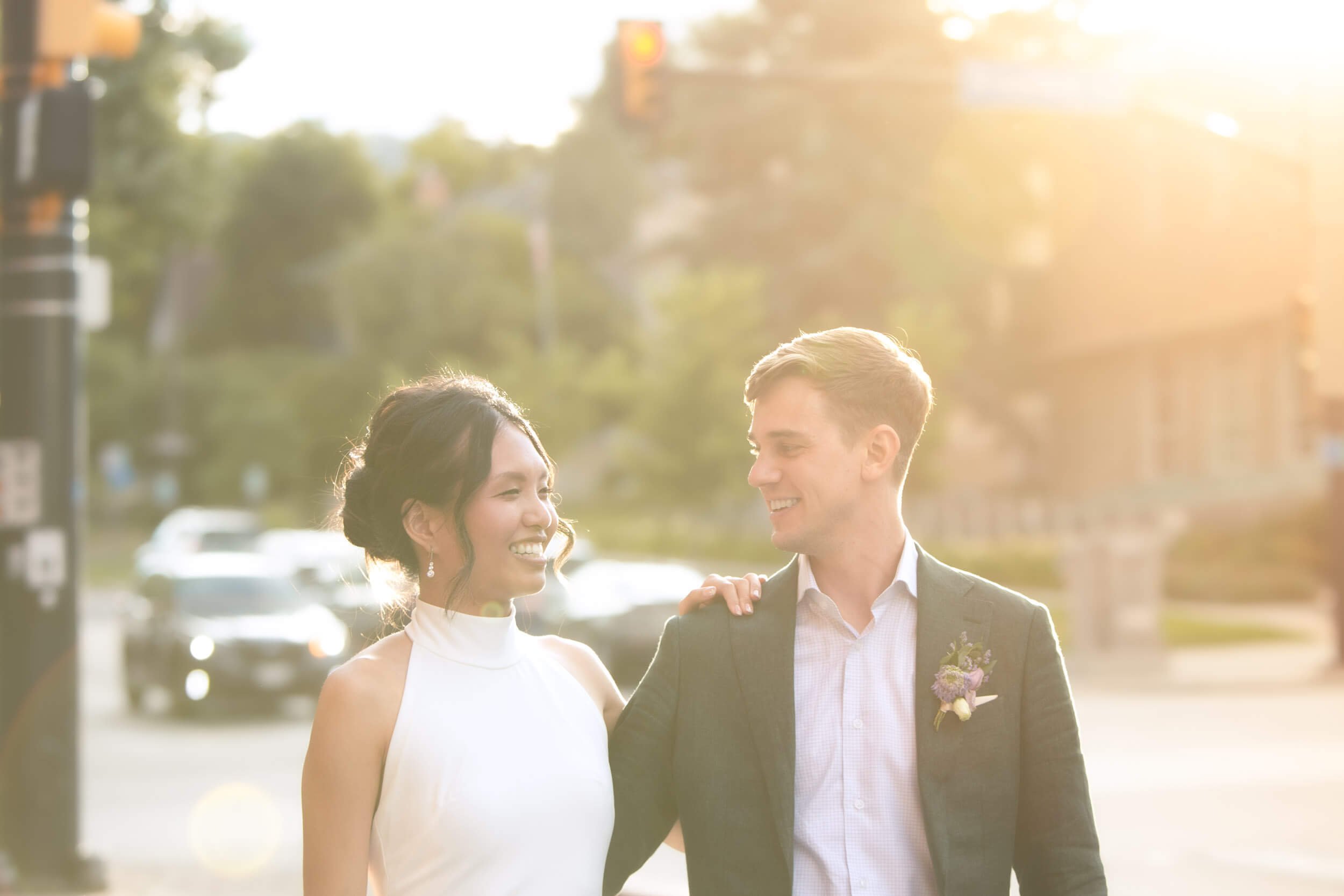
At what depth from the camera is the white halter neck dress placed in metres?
3.46

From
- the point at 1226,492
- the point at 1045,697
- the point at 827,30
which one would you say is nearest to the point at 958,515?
the point at 1226,492

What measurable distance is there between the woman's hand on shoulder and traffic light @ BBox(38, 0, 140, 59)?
605cm

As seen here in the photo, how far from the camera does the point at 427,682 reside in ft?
11.8

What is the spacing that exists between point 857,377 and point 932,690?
66 cm

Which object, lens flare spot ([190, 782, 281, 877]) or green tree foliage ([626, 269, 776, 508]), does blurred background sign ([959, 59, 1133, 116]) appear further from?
green tree foliage ([626, 269, 776, 508])

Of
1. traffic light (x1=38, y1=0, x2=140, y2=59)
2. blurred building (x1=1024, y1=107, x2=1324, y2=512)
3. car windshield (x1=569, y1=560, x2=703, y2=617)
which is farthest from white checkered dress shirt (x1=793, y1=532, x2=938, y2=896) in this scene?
blurred building (x1=1024, y1=107, x2=1324, y2=512)

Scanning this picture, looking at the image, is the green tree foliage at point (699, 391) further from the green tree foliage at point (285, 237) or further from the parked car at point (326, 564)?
the green tree foliage at point (285, 237)

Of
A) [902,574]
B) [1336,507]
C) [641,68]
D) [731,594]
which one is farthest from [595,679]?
[1336,507]

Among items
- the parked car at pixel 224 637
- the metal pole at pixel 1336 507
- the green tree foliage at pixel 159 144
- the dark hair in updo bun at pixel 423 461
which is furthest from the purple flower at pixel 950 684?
the metal pole at pixel 1336 507

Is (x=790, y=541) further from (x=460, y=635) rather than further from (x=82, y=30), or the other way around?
(x=82, y=30)

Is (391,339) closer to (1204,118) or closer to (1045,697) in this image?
(1204,118)

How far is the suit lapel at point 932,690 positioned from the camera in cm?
340

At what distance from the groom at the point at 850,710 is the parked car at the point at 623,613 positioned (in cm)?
1755

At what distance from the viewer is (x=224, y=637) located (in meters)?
19.4
